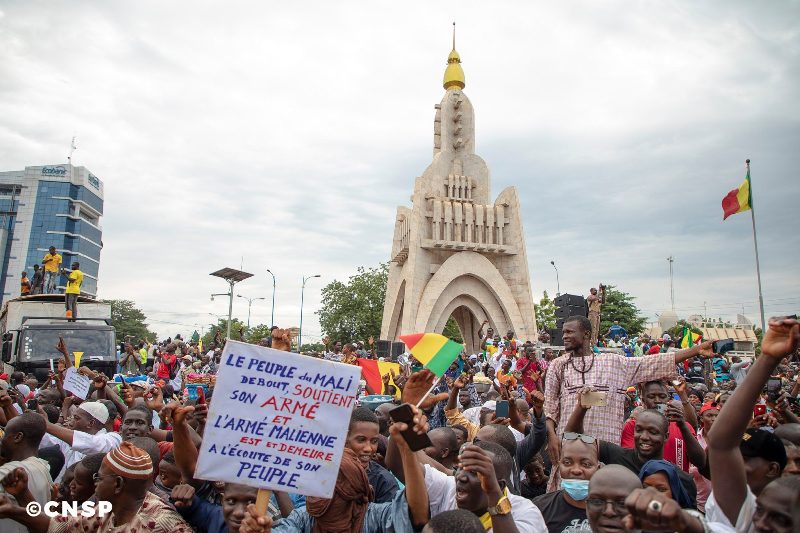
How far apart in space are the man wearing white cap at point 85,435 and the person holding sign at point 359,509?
7.02 ft

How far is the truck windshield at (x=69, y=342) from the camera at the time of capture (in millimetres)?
14258

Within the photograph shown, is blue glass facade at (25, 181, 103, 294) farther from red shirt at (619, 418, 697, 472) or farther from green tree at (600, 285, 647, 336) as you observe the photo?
red shirt at (619, 418, 697, 472)

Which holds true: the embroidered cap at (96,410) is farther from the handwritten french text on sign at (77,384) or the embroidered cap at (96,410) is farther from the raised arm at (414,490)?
the raised arm at (414,490)

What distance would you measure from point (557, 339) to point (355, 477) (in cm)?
1315

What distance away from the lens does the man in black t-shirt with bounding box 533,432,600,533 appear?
366 cm

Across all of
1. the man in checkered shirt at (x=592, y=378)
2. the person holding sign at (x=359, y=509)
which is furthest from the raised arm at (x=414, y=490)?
the man in checkered shirt at (x=592, y=378)

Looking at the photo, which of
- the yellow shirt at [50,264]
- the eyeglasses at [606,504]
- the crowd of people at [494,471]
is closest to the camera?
the crowd of people at [494,471]

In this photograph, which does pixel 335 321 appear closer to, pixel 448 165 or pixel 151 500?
pixel 448 165

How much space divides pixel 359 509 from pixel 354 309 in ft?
186

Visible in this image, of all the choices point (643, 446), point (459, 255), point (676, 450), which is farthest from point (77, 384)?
point (459, 255)

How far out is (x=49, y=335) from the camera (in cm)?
1460

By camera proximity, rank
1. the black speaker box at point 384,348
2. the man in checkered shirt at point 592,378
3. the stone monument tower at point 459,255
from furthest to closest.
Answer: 1. the stone monument tower at point 459,255
2. the black speaker box at point 384,348
3. the man in checkered shirt at point 592,378

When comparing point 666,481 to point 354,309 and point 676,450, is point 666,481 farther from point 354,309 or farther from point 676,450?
point 354,309

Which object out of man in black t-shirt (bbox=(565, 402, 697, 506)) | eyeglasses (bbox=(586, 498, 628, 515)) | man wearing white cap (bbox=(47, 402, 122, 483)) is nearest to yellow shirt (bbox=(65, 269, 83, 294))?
man wearing white cap (bbox=(47, 402, 122, 483))
